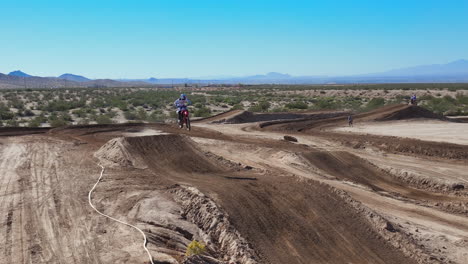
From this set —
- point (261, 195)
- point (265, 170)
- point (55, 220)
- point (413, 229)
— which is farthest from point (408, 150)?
point (55, 220)

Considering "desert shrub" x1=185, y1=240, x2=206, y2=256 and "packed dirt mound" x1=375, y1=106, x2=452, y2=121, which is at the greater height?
"desert shrub" x1=185, y1=240, x2=206, y2=256

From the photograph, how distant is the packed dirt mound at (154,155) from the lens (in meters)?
16.0

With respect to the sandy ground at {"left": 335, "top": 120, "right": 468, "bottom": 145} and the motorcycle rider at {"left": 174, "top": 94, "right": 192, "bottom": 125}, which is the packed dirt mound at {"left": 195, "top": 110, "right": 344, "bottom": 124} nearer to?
the sandy ground at {"left": 335, "top": 120, "right": 468, "bottom": 145}

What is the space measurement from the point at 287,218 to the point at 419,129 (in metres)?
24.0

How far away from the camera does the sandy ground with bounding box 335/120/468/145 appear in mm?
27438

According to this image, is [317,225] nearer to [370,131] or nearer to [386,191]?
[386,191]

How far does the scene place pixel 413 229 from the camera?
39.6 feet

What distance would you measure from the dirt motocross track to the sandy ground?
654 centimetres

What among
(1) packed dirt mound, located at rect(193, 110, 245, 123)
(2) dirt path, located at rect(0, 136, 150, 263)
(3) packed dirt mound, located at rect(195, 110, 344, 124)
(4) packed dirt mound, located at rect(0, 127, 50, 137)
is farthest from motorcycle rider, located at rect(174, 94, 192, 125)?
(1) packed dirt mound, located at rect(193, 110, 245, 123)

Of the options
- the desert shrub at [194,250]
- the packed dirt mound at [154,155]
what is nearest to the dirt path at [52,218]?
the desert shrub at [194,250]

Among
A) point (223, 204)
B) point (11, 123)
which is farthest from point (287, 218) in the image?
point (11, 123)

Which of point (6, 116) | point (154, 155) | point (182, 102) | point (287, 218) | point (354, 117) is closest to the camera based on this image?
point (287, 218)

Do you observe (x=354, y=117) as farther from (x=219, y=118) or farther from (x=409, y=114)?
(x=219, y=118)

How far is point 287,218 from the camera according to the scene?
10.6 meters
